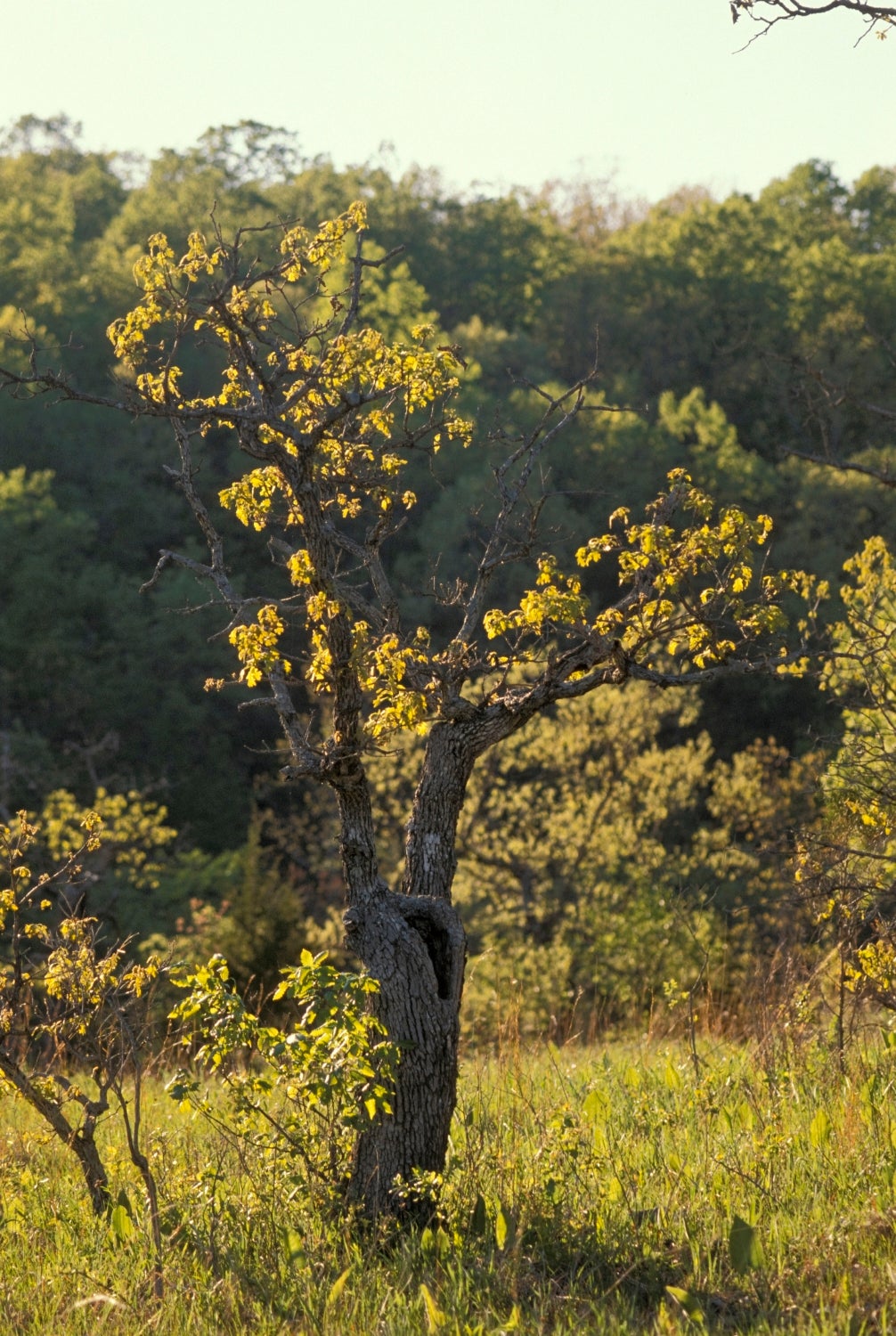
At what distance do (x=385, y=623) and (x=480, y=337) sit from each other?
25.5 meters

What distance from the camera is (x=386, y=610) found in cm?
535

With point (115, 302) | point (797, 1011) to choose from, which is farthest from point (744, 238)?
point (797, 1011)

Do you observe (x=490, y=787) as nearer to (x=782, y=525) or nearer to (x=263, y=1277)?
(x=782, y=525)

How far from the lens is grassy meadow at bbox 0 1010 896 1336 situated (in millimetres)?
3822

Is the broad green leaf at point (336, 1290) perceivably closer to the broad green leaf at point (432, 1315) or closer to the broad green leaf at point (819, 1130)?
the broad green leaf at point (432, 1315)

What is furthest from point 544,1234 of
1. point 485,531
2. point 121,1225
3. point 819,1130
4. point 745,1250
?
point 485,531

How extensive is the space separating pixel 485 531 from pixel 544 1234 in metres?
21.8

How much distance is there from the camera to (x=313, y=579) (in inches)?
195

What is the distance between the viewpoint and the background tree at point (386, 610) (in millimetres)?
4766

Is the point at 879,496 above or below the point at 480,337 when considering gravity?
below

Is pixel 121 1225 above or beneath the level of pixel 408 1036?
beneath

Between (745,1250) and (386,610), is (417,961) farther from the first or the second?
(745,1250)

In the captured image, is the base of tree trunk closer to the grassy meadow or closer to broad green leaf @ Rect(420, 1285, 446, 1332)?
the grassy meadow

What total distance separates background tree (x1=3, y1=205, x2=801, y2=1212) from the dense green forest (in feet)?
5.25
